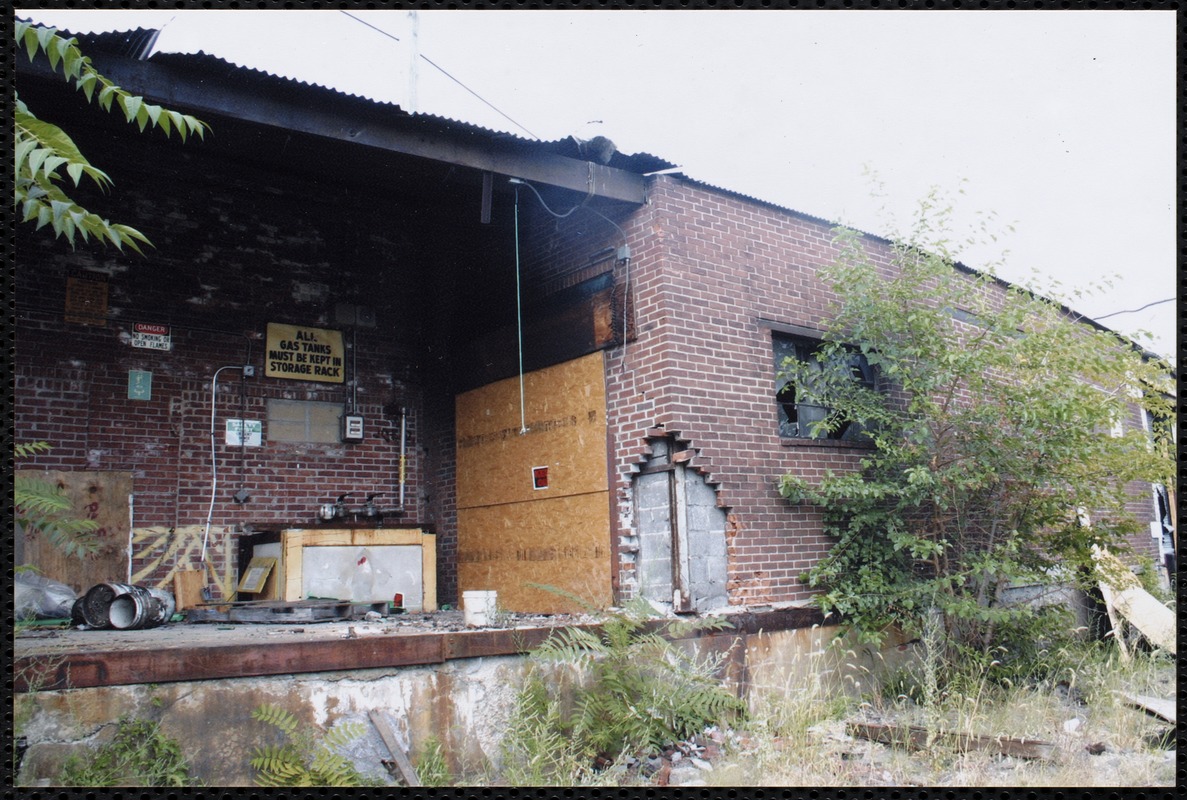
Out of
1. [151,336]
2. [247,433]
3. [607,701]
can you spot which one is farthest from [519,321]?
[607,701]

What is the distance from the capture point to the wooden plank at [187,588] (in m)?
8.52

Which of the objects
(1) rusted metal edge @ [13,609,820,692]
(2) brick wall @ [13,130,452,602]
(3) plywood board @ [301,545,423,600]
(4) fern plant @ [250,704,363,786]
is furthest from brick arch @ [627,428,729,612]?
(2) brick wall @ [13,130,452,602]

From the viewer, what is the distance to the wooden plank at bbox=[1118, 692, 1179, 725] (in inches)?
266

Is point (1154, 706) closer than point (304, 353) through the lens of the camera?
Yes

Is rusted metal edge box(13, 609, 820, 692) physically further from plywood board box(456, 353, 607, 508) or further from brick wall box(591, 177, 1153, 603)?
plywood board box(456, 353, 607, 508)

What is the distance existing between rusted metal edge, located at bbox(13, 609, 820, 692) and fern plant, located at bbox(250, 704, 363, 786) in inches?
11.2

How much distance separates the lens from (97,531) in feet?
27.1

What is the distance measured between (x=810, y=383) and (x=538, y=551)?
9.94ft

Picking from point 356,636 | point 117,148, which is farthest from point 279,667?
point 117,148

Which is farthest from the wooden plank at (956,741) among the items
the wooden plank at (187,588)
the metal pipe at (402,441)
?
the wooden plank at (187,588)

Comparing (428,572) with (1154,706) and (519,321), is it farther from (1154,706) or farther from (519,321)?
(1154,706)

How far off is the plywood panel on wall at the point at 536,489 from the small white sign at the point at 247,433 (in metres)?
2.04

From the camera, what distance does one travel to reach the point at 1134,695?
289 inches

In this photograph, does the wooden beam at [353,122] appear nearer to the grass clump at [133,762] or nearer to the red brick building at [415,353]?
the red brick building at [415,353]
